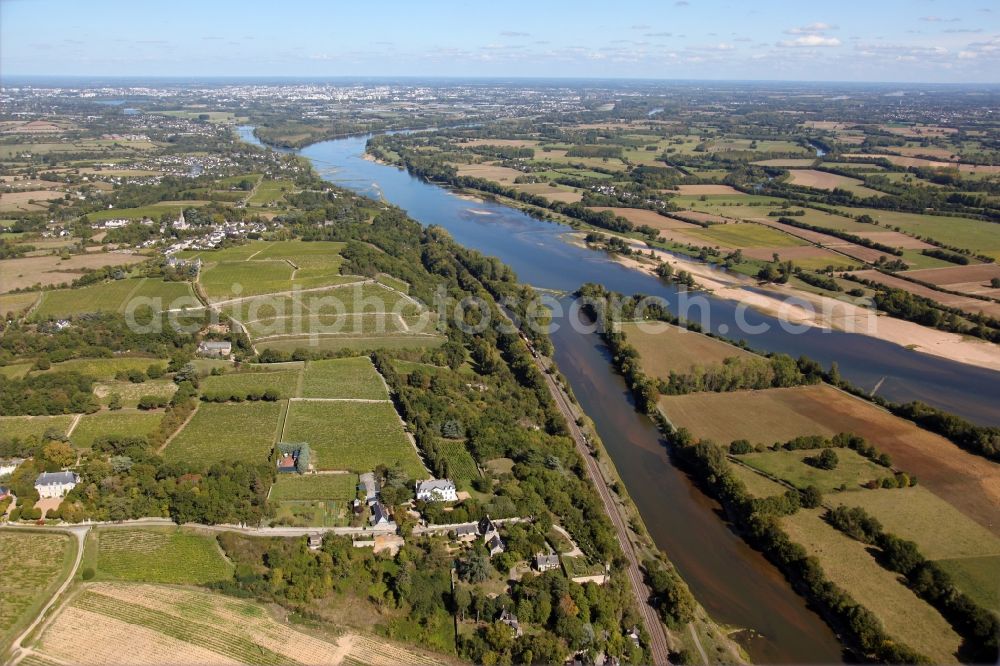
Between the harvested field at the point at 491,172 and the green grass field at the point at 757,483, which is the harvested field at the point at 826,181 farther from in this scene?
the green grass field at the point at 757,483

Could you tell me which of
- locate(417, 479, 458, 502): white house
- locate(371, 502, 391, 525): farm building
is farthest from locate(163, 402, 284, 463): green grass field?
locate(417, 479, 458, 502): white house

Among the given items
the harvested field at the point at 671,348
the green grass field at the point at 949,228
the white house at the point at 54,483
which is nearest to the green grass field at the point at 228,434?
the white house at the point at 54,483

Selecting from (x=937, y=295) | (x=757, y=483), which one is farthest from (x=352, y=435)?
(x=937, y=295)

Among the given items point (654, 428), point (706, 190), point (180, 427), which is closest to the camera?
point (180, 427)

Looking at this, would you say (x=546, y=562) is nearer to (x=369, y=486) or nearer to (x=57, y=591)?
(x=369, y=486)

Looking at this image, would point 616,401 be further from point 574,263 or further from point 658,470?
point 574,263
